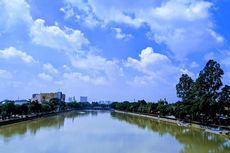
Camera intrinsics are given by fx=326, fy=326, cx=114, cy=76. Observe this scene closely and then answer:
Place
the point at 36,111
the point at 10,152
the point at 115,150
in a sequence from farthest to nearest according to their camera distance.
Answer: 1. the point at 36,111
2. the point at 115,150
3. the point at 10,152

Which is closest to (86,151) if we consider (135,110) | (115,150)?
(115,150)

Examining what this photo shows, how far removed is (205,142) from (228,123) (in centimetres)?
1351

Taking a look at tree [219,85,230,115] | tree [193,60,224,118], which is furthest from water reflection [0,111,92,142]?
tree [219,85,230,115]

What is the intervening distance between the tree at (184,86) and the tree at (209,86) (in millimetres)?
10382

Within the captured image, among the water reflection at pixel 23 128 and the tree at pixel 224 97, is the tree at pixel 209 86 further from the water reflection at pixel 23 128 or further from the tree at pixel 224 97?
the water reflection at pixel 23 128

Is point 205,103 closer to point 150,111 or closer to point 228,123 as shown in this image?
point 228,123

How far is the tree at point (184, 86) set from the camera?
4819cm

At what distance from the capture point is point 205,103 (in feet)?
118

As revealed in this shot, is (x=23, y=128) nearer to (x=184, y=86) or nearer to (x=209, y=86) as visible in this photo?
(x=209, y=86)

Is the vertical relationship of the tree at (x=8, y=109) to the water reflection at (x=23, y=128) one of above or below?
above

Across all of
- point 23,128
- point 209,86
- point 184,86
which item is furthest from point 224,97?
point 23,128

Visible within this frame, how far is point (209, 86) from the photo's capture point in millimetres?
36719

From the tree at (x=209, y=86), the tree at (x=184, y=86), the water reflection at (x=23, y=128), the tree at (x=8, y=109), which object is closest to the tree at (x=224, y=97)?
the tree at (x=209, y=86)

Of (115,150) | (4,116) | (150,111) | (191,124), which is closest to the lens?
(115,150)
